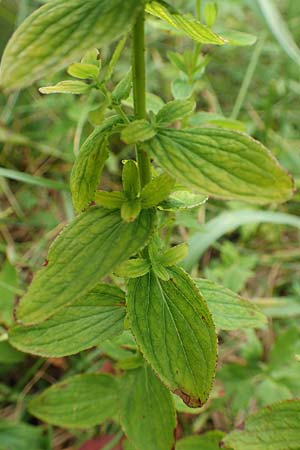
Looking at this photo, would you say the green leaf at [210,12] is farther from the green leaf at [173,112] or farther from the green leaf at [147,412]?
the green leaf at [147,412]

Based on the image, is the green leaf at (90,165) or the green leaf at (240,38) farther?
the green leaf at (240,38)

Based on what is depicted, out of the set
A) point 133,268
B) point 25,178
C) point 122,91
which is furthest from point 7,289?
point 122,91

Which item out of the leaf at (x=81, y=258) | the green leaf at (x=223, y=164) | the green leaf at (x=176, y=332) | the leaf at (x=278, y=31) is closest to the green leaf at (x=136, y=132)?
the green leaf at (x=223, y=164)

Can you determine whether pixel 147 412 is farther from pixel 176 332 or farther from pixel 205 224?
pixel 205 224

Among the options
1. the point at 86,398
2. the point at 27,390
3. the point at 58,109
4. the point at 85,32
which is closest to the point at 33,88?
the point at 58,109

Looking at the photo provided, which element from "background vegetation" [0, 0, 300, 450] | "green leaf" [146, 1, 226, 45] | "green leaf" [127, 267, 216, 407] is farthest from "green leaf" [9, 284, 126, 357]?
"green leaf" [146, 1, 226, 45]

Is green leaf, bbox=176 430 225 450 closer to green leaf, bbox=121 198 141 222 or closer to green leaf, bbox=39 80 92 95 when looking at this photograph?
green leaf, bbox=121 198 141 222
